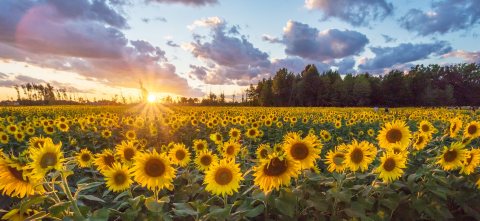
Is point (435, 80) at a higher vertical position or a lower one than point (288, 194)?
higher

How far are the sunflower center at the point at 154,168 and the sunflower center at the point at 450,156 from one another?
2.97 metres

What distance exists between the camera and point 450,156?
3912 mm

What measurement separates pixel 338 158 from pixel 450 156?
1.29m

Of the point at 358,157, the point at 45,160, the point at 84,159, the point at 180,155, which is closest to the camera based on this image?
the point at 45,160

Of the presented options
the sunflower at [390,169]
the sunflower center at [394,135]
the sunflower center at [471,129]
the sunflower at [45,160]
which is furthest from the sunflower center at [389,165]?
the sunflower at [45,160]

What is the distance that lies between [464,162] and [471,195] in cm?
37

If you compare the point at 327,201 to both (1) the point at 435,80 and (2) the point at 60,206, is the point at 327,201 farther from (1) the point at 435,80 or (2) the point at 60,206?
(1) the point at 435,80

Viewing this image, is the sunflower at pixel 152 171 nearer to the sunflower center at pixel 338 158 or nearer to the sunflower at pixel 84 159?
the sunflower center at pixel 338 158

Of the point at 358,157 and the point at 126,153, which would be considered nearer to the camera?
the point at 358,157

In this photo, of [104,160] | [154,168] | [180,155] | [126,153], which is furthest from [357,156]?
[104,160]

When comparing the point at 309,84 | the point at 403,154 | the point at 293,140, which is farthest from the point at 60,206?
the point at 309,84

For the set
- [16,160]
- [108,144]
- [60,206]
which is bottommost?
[108,144]

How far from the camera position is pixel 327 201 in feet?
10.8

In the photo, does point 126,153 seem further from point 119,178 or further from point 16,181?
point 16,181
